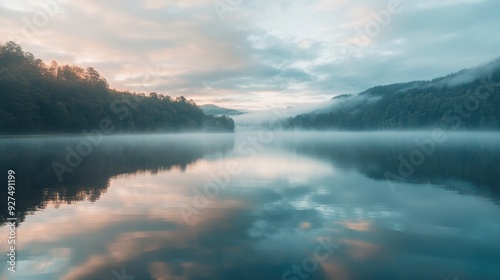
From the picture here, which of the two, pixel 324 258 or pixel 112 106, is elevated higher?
pixel 112 106

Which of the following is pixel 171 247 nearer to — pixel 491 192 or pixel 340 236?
pixel 340 236

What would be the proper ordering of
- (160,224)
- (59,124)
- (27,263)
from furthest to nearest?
1. (59,124)
2. (160,224)
3. (27,263)

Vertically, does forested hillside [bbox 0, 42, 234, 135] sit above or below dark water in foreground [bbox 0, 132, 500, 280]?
above

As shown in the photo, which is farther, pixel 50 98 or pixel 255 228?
pixel 50 98

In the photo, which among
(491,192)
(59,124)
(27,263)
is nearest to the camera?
(27,263)

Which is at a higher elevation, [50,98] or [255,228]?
[50,98]

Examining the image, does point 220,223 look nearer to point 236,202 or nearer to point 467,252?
point 236,202

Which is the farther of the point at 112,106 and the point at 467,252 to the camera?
the point at 112,106

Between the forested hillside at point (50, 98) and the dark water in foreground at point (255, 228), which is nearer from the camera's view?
the dark water in foreground at point (255, 228)

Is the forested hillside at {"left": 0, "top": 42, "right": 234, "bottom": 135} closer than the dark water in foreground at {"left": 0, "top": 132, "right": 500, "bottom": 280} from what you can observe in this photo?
No

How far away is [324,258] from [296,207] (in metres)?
7.79

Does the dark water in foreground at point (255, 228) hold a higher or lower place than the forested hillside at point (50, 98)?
lower

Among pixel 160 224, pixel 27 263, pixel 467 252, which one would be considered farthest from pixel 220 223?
pixel 467 252

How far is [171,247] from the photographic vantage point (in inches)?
513
